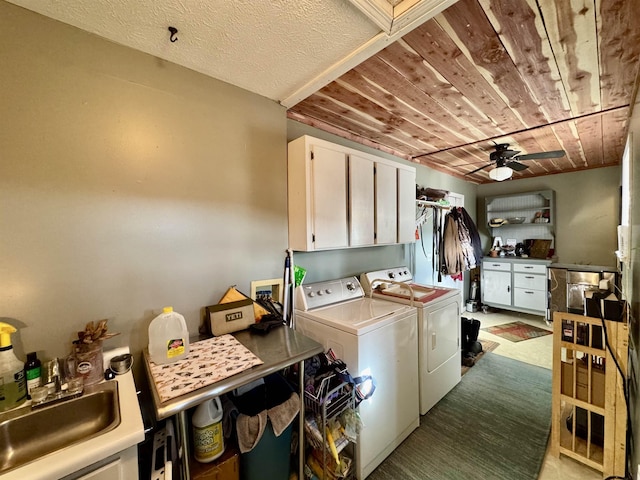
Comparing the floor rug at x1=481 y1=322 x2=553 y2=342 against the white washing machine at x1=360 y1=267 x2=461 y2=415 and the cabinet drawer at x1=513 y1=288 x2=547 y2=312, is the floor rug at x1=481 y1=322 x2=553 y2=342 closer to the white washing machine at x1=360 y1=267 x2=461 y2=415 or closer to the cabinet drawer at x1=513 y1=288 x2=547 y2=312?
the cabinet drawer at x1=513 y1=288 x2=547 y2=312

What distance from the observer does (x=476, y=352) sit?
3.10 metres

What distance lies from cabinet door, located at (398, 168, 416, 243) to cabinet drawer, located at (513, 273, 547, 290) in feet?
9.69

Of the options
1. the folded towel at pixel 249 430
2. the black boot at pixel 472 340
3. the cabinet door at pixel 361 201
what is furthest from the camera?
the black boot at pixel 472 340

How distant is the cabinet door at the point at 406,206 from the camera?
2625 millimetres

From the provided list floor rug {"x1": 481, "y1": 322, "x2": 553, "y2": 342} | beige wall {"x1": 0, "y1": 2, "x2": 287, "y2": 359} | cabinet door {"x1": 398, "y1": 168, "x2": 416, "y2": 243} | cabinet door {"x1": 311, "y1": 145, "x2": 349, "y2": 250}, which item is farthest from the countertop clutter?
floor rug {"x1": 481, "y1": 322, "x2": 553, "y2": 342}

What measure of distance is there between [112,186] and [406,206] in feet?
7.95

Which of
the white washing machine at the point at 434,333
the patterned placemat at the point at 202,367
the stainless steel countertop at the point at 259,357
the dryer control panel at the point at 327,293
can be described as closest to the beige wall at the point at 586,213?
the white washing machine at the point at 434,333

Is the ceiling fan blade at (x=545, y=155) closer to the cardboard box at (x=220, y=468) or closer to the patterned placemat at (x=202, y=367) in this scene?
the patterned placemat at (x=202, y=367)

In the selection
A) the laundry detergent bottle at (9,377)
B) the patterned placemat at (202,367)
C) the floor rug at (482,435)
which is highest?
the laundry detergent bottle at (9,377)

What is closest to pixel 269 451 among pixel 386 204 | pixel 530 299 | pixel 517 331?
pixel 386 204

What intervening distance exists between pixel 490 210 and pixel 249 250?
509 cm

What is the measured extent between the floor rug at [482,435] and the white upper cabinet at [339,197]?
4.99 feet

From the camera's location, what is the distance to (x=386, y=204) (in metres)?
2.47

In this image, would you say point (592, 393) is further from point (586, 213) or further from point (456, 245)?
point (586, 213)
